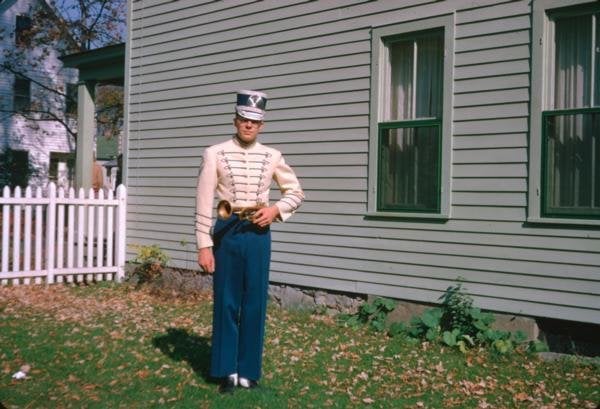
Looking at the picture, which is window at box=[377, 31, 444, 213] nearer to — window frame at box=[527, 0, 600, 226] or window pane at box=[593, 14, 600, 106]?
window frame at box=[527, 0, 600, 226]

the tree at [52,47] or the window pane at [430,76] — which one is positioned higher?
the tree at [52,47]

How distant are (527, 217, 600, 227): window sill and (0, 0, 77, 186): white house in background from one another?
2573 centimetres

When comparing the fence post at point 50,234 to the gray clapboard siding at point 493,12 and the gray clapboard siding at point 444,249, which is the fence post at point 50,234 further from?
the gray clapboard siding at point 493,12

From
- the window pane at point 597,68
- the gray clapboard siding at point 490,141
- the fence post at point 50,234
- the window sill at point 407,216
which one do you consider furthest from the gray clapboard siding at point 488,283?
the fence post at point 50,234

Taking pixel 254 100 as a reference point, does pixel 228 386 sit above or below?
below

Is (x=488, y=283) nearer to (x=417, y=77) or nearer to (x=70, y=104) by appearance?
(x=417, y=77)

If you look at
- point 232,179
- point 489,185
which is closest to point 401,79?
point 489,185

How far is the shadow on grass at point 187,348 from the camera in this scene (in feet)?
19.2

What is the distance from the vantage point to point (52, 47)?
2817 cm

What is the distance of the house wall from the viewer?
21.6 ft

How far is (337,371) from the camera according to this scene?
5.88 m

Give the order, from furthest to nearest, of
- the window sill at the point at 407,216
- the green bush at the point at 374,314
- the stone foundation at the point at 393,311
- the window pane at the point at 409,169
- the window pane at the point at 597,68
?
→ the green bush at the point at 374,314 < the window pane at the point at 409,169 < the window sill at the point at 407,216 < the stone foundation at the point at 393,311 < the window pane at the point at 597,68

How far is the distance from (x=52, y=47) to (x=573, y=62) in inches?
1020

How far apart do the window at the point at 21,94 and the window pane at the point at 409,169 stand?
25.7m
